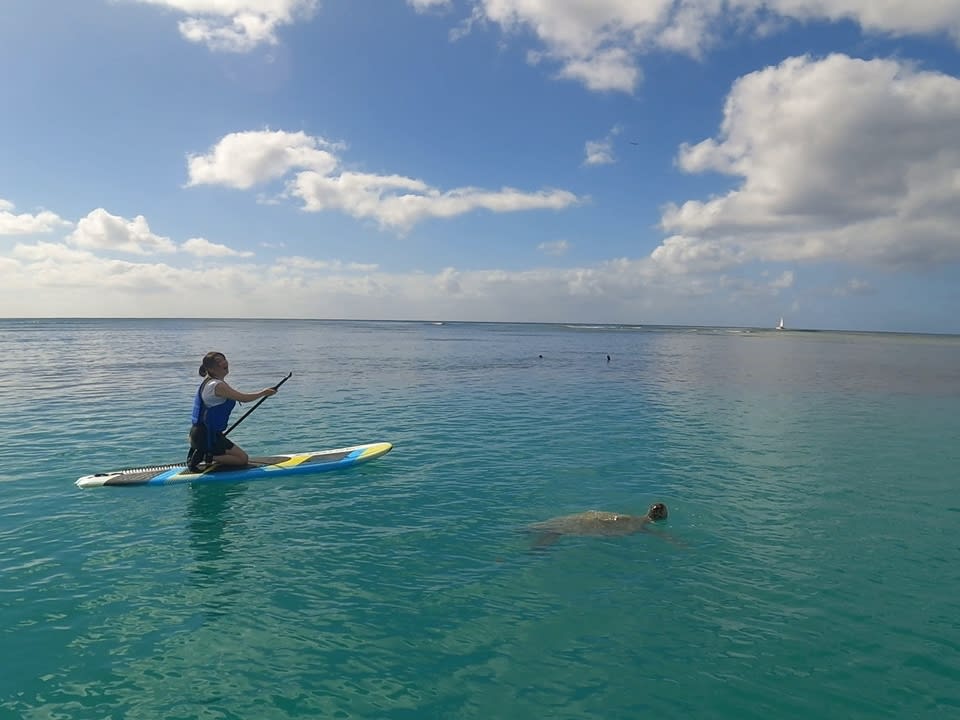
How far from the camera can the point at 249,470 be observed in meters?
14.9

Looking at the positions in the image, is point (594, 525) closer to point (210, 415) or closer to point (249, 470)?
point (249, 470)

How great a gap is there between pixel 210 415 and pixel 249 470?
175 cm

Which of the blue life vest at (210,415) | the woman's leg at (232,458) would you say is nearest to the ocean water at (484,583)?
the woman's leg at (232,458)

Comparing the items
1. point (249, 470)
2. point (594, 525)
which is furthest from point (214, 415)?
point (594, 525)

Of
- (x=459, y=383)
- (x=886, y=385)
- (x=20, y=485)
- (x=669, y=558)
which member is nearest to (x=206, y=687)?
(x=669, y=558)

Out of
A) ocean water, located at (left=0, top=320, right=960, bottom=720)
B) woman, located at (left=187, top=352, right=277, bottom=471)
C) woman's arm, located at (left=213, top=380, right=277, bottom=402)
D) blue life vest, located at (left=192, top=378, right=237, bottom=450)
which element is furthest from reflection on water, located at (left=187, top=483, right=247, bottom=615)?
woman's arm, located at (left=213, top=380, right=277, bottom=402)

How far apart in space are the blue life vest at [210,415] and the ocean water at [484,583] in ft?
5.28

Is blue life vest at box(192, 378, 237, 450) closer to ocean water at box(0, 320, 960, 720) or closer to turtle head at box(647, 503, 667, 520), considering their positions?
ocean water at box(0, 320, 960, 720)

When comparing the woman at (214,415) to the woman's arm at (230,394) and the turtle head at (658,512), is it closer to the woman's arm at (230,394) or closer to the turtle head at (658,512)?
the woman's arm at (230,394)

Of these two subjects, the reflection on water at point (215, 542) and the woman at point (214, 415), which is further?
the woman at point (214, 415)

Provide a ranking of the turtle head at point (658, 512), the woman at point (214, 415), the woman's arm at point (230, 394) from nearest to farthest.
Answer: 1. the turtle head at point (658, 512)
2. the woman's arm at point (230, 394)
3. the woman at point (214, 415)

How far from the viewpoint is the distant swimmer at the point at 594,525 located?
1124cm

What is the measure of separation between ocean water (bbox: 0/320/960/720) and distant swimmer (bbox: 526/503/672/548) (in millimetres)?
306

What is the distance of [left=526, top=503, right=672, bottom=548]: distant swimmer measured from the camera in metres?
11.2
